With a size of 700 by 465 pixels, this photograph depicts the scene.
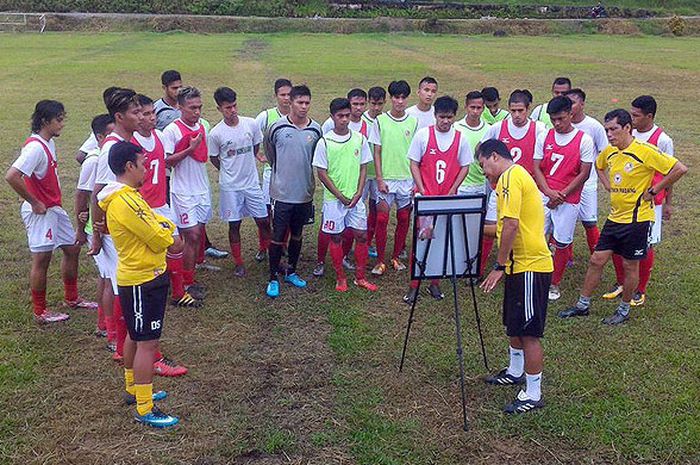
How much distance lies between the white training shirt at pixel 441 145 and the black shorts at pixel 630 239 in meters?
1.63

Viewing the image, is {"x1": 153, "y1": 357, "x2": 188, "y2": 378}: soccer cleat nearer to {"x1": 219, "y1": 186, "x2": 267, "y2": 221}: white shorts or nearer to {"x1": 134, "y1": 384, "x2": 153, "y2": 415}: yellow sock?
{"x1": 134, "y1": 384, "x2": 153, "y2": 415}: yellow sock

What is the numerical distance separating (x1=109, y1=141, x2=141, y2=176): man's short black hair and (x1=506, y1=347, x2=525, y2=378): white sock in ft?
10.9

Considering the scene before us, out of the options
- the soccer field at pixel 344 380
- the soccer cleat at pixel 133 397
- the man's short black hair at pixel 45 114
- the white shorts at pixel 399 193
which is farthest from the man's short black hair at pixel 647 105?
the man's short black hair at pixel 45 114

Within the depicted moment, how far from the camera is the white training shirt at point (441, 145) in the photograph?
23.4ft

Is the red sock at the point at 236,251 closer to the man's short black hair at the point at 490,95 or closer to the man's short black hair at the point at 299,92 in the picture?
the man's short black hair at the point at 299,92

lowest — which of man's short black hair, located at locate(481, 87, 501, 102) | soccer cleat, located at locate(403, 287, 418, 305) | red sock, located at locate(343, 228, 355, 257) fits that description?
soccer cleat, located at locate(403, 287, 418, 305)

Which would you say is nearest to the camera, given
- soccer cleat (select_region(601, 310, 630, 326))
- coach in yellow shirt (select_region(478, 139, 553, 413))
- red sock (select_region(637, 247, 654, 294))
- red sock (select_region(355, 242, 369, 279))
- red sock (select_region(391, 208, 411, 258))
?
coach in yellow shirt (select_region(478, 139, 553, 413))

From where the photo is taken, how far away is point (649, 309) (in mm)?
6902

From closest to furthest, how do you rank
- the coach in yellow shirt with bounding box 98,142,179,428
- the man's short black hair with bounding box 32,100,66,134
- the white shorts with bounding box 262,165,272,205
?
the coach in yellow shirt with bounding box 98,142,179,428, the man's short black hair with bounding box 32,100,66,134, the white shorts with bounding box 262,165,272,205

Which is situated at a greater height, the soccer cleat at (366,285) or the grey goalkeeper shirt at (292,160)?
the grey goalkeeper shirt at (292,160)

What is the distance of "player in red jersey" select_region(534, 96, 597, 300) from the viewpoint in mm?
6871

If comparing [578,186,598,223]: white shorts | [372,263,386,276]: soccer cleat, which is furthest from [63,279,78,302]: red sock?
[578,186,598,223]: white shorts

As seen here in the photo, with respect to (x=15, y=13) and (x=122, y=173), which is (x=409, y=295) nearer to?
(x=122, y=173)

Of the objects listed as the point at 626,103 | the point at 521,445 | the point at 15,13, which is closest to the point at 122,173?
the point at 521,445
